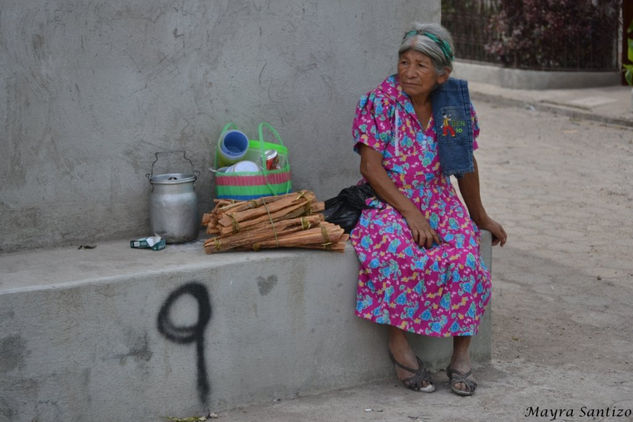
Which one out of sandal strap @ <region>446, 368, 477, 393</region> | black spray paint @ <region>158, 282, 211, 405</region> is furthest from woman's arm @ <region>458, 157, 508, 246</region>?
black spray paint @ <region>158, 282, 211, 405</region>

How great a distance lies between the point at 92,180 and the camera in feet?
13.5

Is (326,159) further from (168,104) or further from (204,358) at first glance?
(204,358)

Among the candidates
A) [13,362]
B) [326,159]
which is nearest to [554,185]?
[326,159]

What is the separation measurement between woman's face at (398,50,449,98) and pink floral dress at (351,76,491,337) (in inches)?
2.5

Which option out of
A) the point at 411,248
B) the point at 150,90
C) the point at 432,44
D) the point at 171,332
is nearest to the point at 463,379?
the point at 411,248

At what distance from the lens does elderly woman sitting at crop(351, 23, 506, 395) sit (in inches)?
154

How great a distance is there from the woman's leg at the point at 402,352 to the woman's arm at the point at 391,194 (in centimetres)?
42

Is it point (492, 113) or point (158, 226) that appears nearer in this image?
point (158, 226)

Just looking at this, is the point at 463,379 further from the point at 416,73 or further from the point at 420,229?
the point at 416,73

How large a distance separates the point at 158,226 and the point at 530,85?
9.61 m

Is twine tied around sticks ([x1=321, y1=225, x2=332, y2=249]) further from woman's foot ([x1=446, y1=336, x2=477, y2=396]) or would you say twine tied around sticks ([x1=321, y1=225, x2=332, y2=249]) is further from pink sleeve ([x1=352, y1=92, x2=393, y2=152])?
woman's foot ([x1=446, y1=336, x2=477, y2=396])

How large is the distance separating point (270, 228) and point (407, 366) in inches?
34.3

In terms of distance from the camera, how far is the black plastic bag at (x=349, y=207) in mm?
4102

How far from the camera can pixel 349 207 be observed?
4164mm
